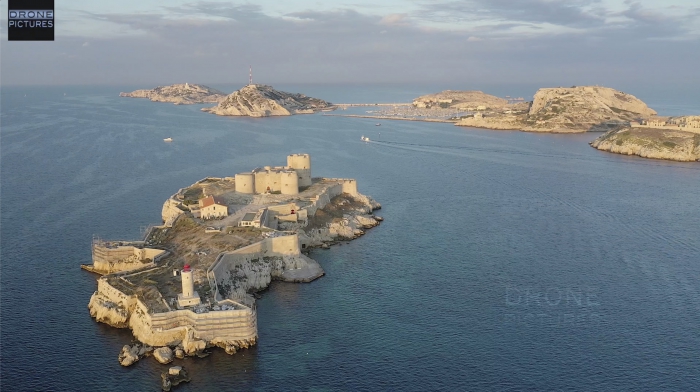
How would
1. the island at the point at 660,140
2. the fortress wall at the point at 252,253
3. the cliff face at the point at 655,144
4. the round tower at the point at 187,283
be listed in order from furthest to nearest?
the island at the point at 660,140
the cliff face at the point at 655,144
the fortress wall at the point at 252,253
the round tower at the point at 187,283

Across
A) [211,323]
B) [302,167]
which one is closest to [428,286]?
[211,323]

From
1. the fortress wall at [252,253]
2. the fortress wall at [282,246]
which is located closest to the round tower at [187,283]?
the fortress wall at [252,253]

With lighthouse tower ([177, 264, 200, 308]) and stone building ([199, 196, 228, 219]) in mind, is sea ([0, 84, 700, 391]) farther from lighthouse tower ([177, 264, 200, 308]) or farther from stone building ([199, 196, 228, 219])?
stone building ([199, 196, 228, 219])

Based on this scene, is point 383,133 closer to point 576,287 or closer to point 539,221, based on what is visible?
point 539,221

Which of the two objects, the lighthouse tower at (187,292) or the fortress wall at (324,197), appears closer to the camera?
the lighthouse tower at (187,292)

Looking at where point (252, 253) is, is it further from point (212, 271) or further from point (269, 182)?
point (269, 182)

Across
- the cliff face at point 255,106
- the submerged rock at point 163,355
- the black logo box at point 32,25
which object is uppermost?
the black logo box at point 32,25

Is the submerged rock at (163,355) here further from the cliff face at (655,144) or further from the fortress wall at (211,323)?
the cliff face at (655,144)
